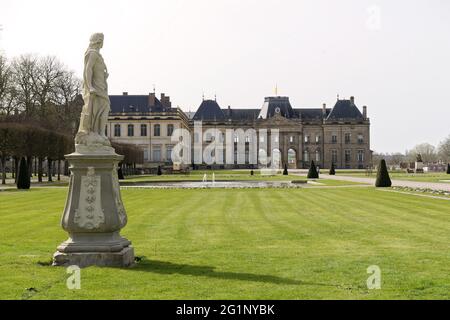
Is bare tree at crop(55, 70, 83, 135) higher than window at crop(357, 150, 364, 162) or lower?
higher

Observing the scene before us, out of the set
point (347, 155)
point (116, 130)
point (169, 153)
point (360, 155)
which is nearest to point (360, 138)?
point (360, 155)

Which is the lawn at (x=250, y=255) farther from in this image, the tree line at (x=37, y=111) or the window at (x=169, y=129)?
the window at (x=169, y=129)

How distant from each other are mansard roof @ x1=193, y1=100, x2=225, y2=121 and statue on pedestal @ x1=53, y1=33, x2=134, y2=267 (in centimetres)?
8925

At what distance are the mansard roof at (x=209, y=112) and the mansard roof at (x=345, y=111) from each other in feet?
62.0

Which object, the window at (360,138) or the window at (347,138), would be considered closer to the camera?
the window at (360,138)

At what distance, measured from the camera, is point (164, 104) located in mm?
82062

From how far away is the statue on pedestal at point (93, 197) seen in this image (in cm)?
742

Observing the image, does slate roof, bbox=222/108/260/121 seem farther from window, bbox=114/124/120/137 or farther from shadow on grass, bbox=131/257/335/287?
shadow on grass, bbox=131/257/335/287

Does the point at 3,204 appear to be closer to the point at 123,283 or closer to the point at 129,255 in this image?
the point at 129,255

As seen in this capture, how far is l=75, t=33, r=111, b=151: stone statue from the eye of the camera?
25.4 feet

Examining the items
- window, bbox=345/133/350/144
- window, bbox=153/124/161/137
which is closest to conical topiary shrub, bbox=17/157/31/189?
window, bbox=153/124/161/137

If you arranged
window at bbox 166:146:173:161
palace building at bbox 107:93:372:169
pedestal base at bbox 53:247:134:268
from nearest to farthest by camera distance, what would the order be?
pedestal base at bbox 53:247:134:268 → window at bbox 166:146:173:161 → palace building at bbox 107:93:372:169

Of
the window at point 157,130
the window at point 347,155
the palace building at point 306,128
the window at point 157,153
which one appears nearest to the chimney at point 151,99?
the window at point 157,130

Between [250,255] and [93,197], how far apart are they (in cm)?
252
